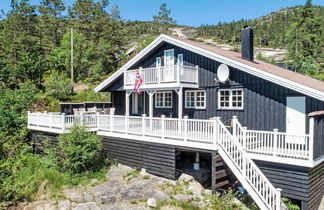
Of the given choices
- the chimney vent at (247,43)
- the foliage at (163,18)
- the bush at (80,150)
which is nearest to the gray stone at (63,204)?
the bush at (80,150)

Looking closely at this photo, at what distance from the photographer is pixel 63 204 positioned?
8898mm

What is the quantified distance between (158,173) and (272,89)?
19.9 feet

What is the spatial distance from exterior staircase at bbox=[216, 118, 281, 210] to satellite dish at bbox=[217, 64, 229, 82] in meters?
2.74

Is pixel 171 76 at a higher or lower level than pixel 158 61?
lower

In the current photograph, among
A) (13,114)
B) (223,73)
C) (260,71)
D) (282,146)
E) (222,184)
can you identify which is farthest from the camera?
(13,114)

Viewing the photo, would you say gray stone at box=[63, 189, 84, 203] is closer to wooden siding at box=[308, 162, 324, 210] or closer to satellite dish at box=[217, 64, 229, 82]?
satellite dish at box=[217, 64, 229, 82]

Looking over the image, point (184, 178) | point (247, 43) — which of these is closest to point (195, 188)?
point (184, 178)

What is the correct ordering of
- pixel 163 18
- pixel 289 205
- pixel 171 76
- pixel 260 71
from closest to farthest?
pixel 289 205, pixel 260 71, pixel 171 76, pixel 163 18

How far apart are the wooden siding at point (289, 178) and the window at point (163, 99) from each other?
6870 mm

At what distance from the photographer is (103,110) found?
16844 millimetres

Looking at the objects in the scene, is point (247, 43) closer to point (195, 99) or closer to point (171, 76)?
point (195, 99)

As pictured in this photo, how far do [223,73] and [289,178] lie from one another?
5.20 metres

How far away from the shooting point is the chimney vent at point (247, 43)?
12.9 meters

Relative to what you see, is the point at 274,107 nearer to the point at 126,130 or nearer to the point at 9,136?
the point at 126,130
